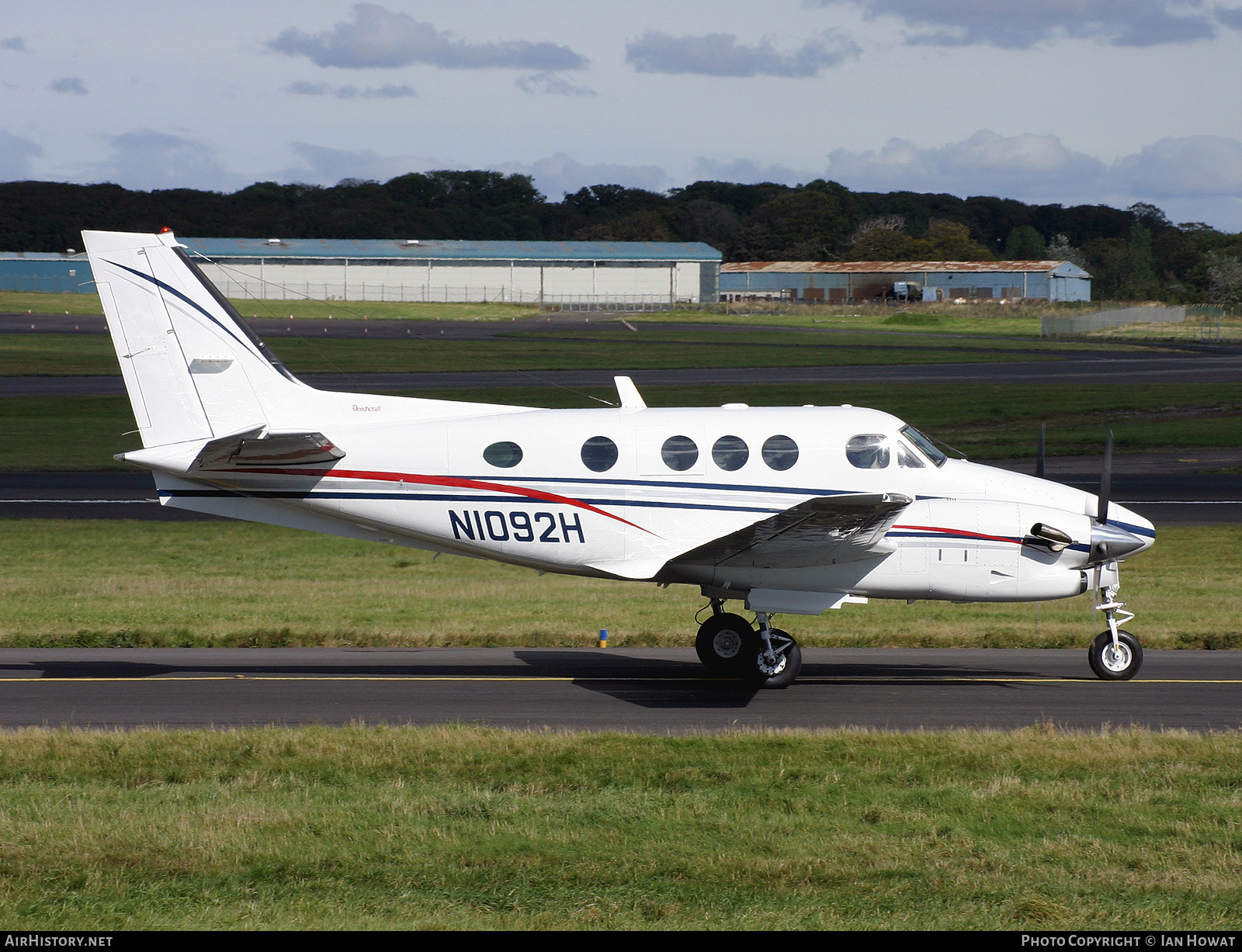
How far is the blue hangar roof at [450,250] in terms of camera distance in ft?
373

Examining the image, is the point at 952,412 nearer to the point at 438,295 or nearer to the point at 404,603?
the point at 404,603

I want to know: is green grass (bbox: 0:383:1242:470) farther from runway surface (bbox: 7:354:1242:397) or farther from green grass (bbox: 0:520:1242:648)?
green grass (bbox: 0:520:1242:648)

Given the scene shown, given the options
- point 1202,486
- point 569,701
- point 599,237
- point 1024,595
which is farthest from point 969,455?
point 599,237

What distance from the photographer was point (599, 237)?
152 m

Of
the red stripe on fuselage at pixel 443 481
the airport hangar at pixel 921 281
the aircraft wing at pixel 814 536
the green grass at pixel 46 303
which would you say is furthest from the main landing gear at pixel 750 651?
the airport hangar at pixel 921 281

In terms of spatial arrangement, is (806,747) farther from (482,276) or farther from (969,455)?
(482,276)

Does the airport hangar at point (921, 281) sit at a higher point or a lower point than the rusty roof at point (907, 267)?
lower

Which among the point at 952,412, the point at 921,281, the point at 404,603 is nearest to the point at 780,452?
the point at 404,603

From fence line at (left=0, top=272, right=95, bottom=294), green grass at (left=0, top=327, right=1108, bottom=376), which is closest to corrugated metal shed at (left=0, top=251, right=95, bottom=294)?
fence line at (left=0, top=272, right=95, bottom=294)

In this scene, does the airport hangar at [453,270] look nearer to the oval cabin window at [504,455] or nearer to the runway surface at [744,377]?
the runway surface at [744,377]

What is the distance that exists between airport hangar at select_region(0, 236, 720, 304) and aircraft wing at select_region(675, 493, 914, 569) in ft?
346

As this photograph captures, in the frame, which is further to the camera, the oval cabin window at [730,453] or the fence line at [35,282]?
the fence line at [35,282]

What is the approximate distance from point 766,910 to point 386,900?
2.26 meters

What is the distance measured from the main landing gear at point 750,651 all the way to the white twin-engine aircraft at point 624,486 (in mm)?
20
